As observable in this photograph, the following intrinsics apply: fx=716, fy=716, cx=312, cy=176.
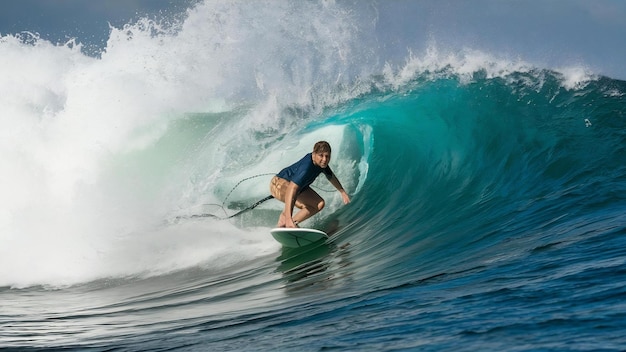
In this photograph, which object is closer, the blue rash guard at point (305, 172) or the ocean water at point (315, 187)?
the ocean water at point (315, 187)

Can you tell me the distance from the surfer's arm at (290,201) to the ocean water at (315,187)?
45 cm

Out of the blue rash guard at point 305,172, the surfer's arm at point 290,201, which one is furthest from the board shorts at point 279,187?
the surfer's arm at point 290,201

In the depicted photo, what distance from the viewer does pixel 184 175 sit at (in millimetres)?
11469

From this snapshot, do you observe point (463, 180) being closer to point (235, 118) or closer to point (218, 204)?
point (218, 204)

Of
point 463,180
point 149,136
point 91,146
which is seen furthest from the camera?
point 149,136

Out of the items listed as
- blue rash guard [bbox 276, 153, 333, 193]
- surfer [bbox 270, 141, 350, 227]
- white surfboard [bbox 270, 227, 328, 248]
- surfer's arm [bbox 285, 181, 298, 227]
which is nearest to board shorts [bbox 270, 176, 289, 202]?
surfer [bbox 270, 141, 350, 227]

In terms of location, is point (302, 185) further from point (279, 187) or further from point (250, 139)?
point (250, 139)

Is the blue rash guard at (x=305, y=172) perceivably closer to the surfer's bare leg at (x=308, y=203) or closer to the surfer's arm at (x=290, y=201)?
the surfer's arm at (x=290, y=201)

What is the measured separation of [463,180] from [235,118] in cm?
489

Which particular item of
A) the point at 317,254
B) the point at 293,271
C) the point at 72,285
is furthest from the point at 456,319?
the point at 72,285

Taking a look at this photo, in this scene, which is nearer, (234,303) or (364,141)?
(234,303)

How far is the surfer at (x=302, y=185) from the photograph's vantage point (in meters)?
7.93

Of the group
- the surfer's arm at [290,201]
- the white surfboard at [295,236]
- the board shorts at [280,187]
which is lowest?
the white surfboard at [295,236]

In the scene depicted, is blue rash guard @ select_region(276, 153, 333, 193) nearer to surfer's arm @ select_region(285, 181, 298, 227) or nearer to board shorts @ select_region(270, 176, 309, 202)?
surfer's arm @ select_region(285, 181, 298, 227)
